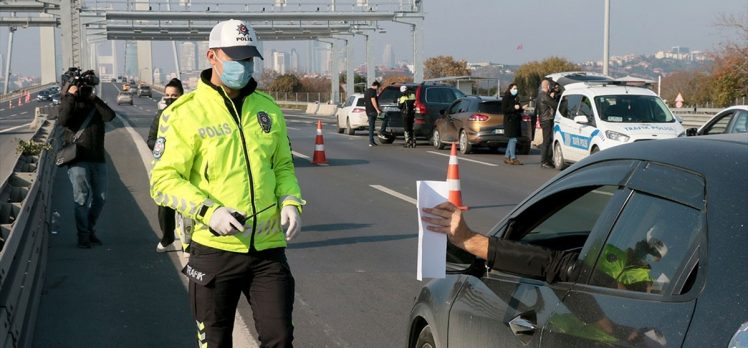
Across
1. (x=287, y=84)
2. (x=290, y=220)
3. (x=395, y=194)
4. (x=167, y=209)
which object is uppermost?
(x=290, y=220)

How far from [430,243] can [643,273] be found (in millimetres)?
853

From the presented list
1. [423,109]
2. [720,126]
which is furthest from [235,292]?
[423,109]

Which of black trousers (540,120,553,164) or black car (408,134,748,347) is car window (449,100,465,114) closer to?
black trousers (540,120,553,164)

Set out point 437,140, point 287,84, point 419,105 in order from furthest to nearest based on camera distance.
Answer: point 287,84
point 419,105
point 437,140

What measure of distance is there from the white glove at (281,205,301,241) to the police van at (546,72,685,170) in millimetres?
14564

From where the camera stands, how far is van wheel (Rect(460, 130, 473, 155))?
2453cm

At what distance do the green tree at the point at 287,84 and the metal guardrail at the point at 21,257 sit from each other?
292 ft

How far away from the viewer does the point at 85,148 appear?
10.6m

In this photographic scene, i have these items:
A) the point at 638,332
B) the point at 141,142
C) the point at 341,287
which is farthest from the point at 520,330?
the point at 141,142

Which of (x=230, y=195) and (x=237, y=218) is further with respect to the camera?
(x=230, y=195)

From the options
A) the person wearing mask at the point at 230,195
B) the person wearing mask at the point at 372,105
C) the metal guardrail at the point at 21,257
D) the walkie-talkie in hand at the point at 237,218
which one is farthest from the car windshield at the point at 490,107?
the walkie-talkie in hand at the point at 237,218

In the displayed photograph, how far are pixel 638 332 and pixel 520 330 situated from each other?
29.3 inches

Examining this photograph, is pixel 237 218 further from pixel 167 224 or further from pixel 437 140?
pixel 437 140

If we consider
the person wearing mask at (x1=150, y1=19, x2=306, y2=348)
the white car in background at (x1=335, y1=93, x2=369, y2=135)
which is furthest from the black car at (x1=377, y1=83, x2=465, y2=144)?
the person wearing mask at (x1=150, y1=19, x2=306, y2=348)
